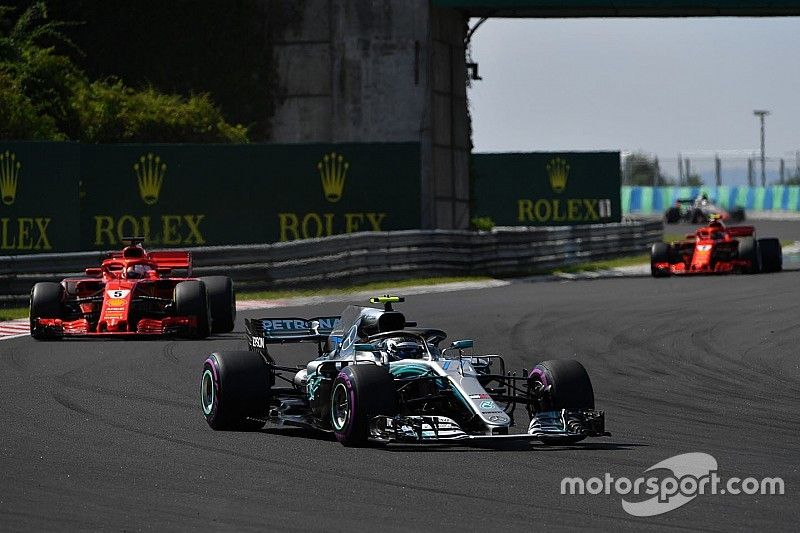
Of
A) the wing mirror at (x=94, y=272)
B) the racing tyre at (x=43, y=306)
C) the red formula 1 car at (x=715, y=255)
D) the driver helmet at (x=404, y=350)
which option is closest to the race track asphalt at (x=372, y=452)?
the racing tyre at (x=43, y=306)

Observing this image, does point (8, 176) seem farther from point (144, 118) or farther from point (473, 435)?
point (473, 435)

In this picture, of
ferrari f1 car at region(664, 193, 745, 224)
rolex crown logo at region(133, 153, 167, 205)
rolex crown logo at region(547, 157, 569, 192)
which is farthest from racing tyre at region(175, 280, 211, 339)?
ferrari f1 car at region(664, 193, 745, 224)

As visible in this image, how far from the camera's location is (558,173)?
1887 inches

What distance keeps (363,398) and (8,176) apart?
19011 millimetres

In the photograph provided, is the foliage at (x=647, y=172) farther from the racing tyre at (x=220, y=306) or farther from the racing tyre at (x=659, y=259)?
the racing tyre at (x=220, y=306)

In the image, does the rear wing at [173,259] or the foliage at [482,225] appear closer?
the rear wing at [173,259]

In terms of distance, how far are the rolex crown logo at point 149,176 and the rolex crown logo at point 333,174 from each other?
3167mm

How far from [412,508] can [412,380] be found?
2756 mm

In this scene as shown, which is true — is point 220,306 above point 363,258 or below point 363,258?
below

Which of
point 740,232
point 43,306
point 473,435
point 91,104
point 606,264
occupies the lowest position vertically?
point 606,264

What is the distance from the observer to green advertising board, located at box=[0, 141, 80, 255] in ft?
94.6

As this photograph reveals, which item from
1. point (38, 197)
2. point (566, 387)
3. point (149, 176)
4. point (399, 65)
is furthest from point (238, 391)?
point (399, 65)

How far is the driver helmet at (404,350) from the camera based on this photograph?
1199 cm

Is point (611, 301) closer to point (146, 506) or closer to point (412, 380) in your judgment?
point (412, 380)
